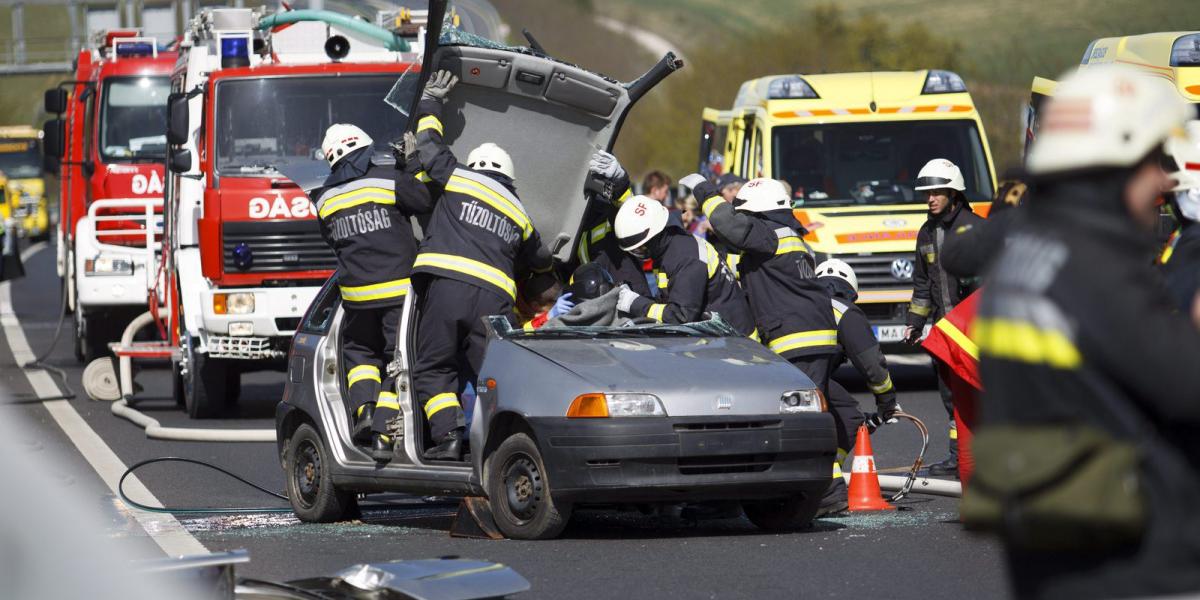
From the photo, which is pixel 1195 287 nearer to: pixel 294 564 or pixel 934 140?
pixel 294 564

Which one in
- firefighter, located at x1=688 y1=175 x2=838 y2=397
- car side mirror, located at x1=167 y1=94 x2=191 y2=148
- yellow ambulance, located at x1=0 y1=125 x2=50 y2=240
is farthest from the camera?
yellow ambulance, located at x1=0 y1=125 x2=50 y2=240

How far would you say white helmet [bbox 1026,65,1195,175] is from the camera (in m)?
3.18

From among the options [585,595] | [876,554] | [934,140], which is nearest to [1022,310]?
A: [585,595]

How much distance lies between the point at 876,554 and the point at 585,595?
1614 millimetres

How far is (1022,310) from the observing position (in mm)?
3168

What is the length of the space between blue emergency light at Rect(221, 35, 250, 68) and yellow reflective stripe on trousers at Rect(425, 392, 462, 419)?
6773 mm

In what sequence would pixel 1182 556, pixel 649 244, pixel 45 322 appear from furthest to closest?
1. pixel 45 322
2. pixel 649 244
3. pixel 1182 556

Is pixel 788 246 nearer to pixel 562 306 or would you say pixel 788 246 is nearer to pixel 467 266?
pixel 562 306

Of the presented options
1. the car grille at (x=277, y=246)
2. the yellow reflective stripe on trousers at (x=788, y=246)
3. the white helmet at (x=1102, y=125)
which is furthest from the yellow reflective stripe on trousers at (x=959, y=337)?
the car grille at (x=277, y=246)

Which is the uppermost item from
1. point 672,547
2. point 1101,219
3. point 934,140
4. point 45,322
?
point 1101,219

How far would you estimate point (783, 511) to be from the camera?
8.85 metres

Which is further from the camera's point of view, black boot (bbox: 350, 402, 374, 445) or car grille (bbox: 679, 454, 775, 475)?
black boot (bbox: 350, 402, 374, 445)

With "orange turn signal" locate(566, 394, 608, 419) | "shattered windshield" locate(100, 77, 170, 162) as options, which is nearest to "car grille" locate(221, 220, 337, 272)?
"shattered windshield" locate(100, 77, 170, 162)

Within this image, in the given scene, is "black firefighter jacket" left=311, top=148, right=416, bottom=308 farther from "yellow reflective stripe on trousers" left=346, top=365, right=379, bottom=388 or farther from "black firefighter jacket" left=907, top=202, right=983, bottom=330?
"black firefighter jacket" left=907, top=202, right=983, bottom=330
